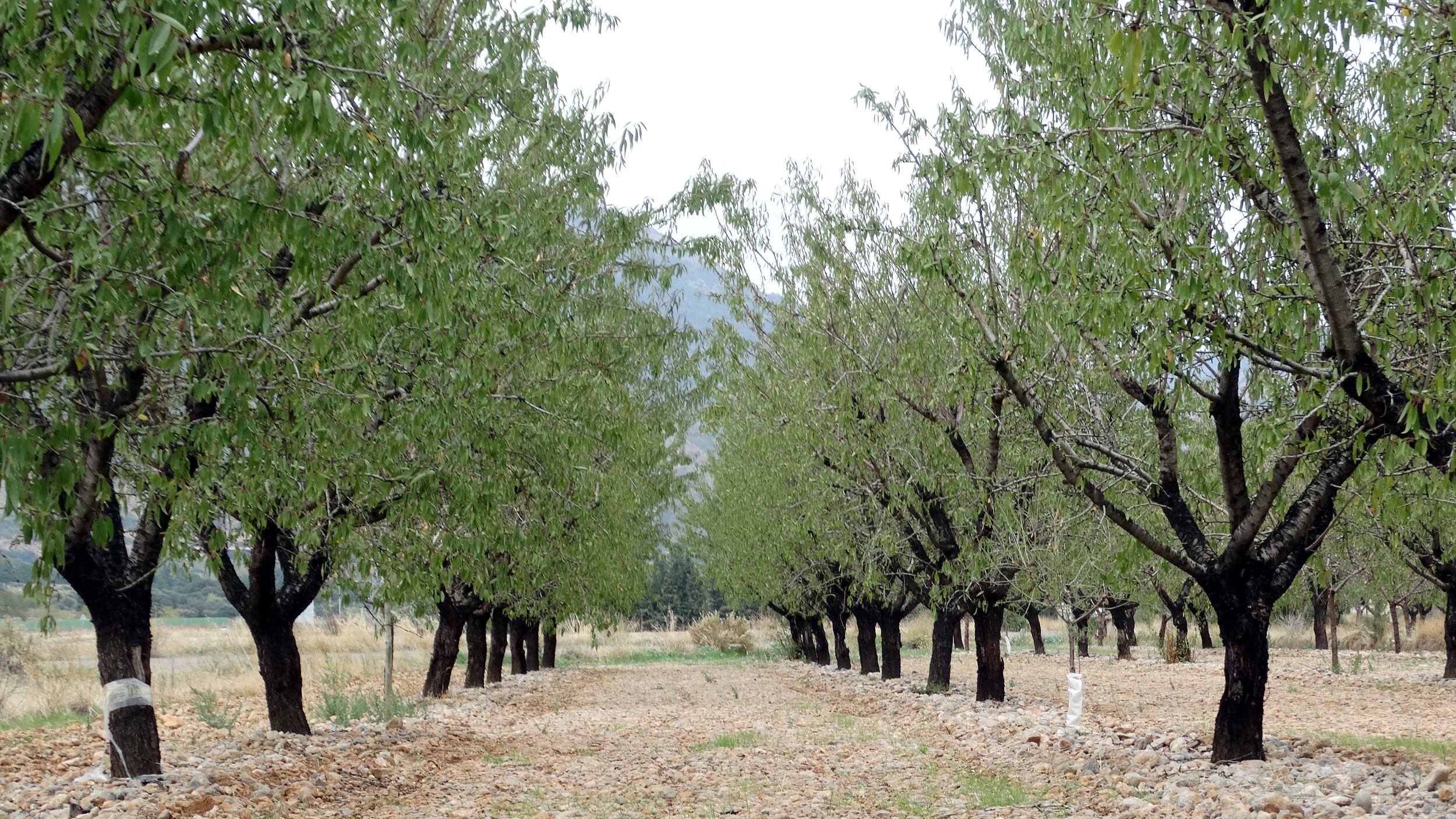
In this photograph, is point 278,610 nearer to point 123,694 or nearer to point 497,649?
point 123,694

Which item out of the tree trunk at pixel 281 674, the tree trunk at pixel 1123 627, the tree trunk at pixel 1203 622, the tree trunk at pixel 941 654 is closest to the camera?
the tree trunk at pixel 281 674

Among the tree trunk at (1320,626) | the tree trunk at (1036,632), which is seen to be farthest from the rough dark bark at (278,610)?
→ the tree trunk at (1320,626)

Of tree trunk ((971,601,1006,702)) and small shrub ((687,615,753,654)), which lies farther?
small shrub ((687,615,753,654))

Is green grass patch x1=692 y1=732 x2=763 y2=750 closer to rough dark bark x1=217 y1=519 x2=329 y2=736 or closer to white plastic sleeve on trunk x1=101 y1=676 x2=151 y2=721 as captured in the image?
rough dark bark x1=217 y1=519 x2=329 y2=736

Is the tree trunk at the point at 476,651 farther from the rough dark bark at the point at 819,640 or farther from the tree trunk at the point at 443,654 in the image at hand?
the rough dark bark at the point at 819,640

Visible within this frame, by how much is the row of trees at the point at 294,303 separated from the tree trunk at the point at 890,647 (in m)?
15.2

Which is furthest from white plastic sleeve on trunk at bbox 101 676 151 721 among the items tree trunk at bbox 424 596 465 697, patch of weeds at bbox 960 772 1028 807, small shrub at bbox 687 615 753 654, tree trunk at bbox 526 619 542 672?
small shrub at bbox 687 615 753 654

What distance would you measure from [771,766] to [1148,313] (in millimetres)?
7968

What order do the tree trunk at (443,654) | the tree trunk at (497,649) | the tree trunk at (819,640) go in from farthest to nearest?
1. the tree trunk at (819,640)
2. the tree trunk at (497,649)
3. the tree trunk at (443,654)

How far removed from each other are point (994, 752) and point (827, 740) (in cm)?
277

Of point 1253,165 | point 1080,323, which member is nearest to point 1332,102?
point 1253,165

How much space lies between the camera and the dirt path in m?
10.5

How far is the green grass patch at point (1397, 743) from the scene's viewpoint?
11769 mm

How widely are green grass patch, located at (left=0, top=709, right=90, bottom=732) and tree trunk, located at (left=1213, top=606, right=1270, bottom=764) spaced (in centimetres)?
1650
